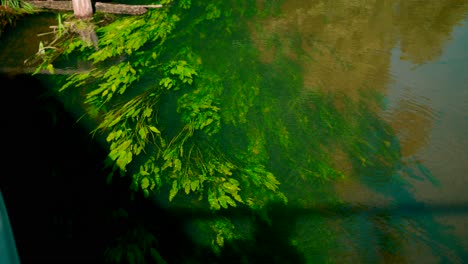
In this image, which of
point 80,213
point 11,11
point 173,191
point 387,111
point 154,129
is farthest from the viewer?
point 11,11

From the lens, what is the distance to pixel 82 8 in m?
5.38

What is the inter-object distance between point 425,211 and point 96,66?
430 centimetres

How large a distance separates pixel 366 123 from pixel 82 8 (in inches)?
189

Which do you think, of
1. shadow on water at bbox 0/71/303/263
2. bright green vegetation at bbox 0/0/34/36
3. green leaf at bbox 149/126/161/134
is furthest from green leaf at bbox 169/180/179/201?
bright green vegetation at bbox 0/0/34/36

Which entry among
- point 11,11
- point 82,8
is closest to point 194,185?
point 82,8

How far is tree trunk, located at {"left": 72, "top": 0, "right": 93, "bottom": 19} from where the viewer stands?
5.34 metres

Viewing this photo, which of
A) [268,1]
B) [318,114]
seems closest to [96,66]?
[318,114]

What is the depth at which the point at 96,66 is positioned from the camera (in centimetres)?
454

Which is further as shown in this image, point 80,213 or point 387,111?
point 387,111

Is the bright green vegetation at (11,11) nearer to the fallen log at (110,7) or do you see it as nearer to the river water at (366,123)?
the fallen log at (110,7)

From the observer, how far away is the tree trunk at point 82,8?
5.34 metres

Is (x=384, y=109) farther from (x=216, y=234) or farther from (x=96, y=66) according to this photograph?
(x=96, y=66)

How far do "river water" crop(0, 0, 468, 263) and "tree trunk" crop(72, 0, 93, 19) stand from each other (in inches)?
29.0

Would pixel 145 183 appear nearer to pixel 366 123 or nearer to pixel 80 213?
pixel 80 213
